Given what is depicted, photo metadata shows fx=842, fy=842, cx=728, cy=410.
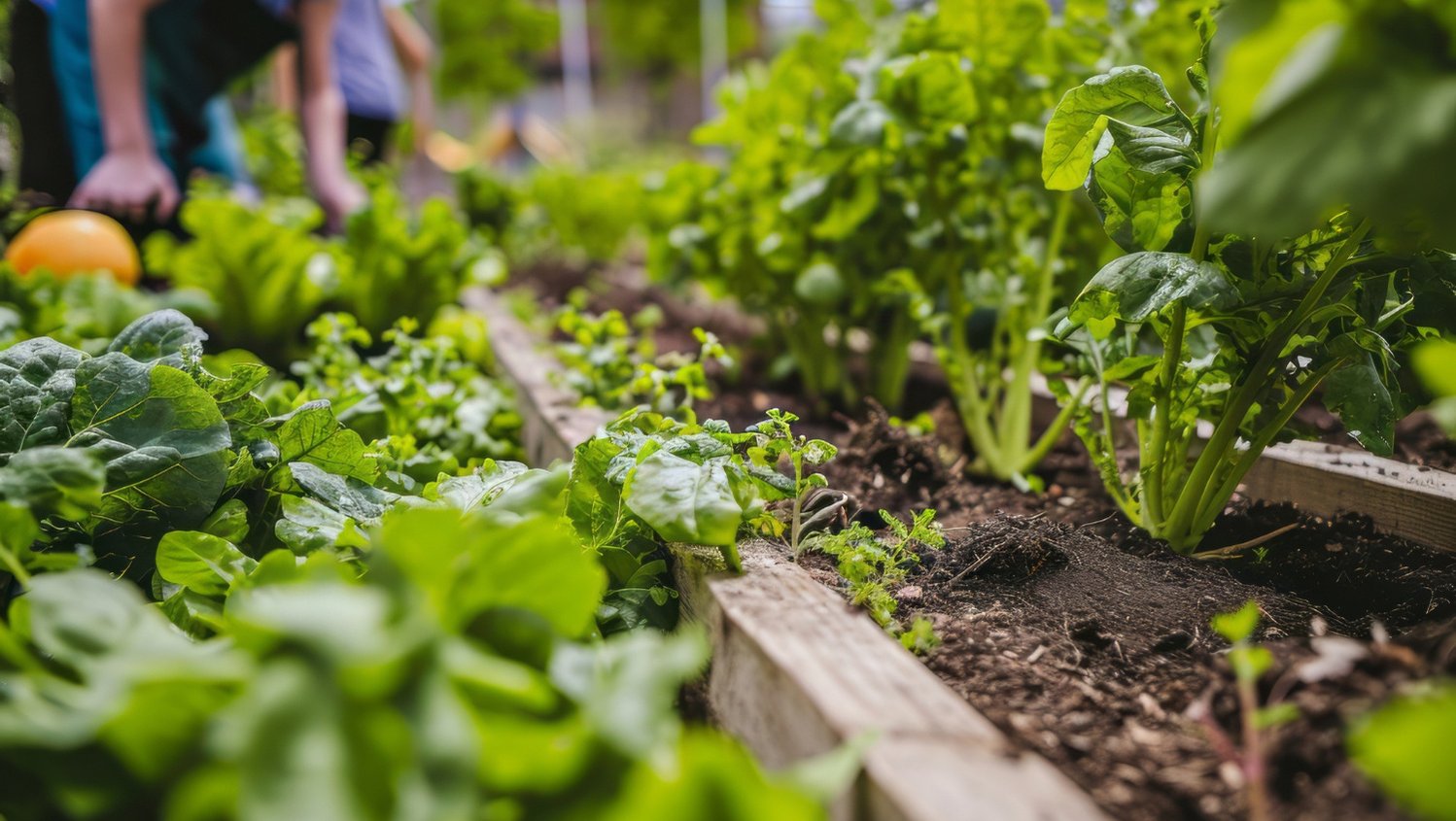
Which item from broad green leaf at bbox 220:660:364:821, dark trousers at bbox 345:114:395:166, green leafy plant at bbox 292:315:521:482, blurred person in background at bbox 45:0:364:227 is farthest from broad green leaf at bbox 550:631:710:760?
dark trousers at bbox 345:114:395:166

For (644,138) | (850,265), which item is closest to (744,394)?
(850,265)

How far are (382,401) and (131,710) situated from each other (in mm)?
1163

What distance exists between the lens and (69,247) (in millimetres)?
2488

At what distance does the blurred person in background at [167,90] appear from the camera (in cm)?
268

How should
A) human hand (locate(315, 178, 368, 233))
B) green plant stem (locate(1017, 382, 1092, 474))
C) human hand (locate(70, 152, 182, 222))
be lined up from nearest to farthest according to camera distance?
green plant stem (locate(1017, 382, 1092, 474))
human hand (locate(70, 152, 182, 222))
human hand (locate(315, 178, 368, 233))

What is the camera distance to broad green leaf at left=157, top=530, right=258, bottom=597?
3.05 feet

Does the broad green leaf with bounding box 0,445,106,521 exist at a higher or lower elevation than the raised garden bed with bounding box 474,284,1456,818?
higher

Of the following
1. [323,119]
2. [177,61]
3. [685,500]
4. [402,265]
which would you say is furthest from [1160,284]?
[323,119]

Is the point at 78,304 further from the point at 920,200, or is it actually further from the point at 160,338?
the point at 920,200

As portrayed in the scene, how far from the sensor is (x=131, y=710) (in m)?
0.56

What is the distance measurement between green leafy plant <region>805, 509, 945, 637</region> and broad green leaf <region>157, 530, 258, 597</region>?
69 cm

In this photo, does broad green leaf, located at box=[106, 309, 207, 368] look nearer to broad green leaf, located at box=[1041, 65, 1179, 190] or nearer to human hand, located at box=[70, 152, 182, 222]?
broad green leaf, located at box=[1041, 65, 1179, 190]

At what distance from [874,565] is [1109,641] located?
31 centimetres

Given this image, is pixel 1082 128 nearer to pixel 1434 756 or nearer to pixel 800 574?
pixel 800 574
